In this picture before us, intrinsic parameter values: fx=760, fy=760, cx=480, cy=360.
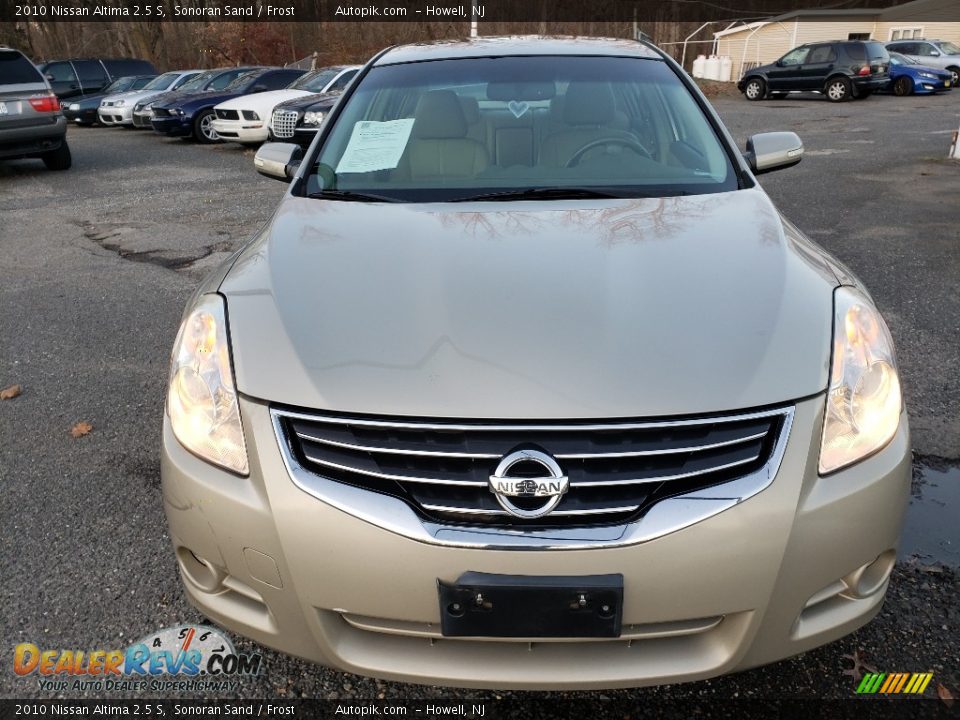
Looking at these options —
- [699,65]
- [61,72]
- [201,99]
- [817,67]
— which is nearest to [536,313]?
[201,99]

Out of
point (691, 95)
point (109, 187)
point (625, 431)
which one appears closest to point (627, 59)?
point (691, 95)

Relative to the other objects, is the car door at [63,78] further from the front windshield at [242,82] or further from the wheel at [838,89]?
the wheel at [838,89]

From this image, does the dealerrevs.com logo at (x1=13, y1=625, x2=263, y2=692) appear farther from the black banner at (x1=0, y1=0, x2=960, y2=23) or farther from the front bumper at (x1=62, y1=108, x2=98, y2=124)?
the black banner at (x1=0, y1=0, x2=960, y2=23)

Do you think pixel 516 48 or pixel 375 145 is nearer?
pixel 375 145

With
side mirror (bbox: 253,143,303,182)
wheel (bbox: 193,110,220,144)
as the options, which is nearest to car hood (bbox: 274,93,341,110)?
wheel (bbox: 193,110,220,144)

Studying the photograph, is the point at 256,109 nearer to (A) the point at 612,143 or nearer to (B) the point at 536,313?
(A) the point at 612,143

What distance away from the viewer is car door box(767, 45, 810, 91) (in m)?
21.6

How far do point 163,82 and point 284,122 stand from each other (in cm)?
985

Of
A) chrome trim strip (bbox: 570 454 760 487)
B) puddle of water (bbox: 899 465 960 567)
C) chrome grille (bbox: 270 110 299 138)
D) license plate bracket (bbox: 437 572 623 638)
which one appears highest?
chrome trim strip (bbox: 570 454 760 487)

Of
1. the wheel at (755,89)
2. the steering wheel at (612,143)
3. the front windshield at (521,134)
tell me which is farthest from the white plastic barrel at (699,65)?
the steering wheel at (612,143)

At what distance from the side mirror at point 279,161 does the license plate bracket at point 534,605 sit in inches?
91.2

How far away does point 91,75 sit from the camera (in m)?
21.9

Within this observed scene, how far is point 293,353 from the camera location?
1657mm

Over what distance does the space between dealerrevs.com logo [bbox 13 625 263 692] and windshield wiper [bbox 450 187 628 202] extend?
1.50m
